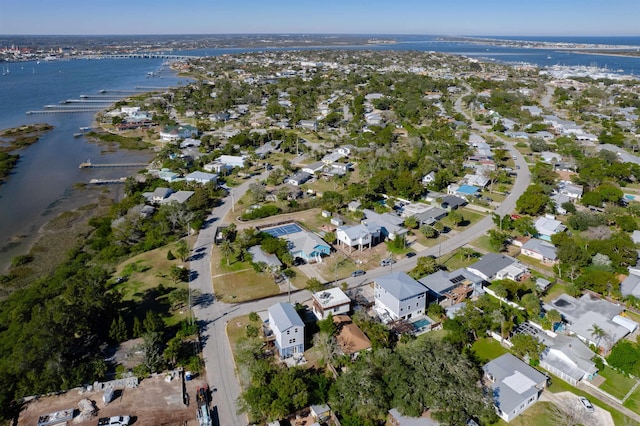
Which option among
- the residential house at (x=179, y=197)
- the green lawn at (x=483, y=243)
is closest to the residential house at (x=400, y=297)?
the green lawn at (x=483, y=243)

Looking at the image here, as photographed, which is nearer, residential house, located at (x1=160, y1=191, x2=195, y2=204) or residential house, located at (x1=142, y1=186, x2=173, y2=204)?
residential house, located at (x1=160, y1=191, x2=195, y2=204)

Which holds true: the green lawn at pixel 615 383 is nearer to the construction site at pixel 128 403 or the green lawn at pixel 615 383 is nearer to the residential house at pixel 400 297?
the residential house at pixel 400 297

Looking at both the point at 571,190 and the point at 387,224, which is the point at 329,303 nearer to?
the point at 387,224

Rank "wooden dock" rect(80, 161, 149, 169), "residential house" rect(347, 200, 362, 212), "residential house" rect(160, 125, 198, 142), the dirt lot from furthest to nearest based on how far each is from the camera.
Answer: "residential house" rect(160, 125, 198, 142) < "wooden dock" rect(80, 161, 149, 169) < "residential house" rect(347, 200, 362, 212) < the dirt lot

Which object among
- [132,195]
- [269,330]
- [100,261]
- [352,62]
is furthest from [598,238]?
[352,62]

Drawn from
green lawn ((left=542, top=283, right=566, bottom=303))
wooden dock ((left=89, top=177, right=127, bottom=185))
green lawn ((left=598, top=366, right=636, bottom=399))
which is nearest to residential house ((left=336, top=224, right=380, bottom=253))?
green lawn ((left=542, top=283, right=566, bottom=303))

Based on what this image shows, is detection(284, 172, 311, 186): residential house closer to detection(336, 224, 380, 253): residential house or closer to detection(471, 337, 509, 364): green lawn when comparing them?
detection(336, 224, 380, 253): residential house
